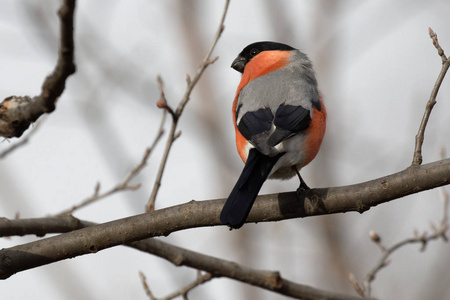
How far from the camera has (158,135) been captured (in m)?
3.49

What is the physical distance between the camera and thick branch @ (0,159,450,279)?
2307 millimetres

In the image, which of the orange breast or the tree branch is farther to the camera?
the orange breast

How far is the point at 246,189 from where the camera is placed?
2529mm

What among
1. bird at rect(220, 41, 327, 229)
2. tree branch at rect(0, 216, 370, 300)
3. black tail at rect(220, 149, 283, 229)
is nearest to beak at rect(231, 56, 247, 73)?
bird at rect(220, 41, 327, 229)

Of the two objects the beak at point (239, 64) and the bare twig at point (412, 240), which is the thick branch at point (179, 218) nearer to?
the bare twig at point (412, 240)

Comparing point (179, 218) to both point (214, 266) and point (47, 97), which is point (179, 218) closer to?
point (214, 266)

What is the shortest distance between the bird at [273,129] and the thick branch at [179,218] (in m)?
0.13

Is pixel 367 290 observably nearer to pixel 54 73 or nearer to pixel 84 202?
pixel 84 202

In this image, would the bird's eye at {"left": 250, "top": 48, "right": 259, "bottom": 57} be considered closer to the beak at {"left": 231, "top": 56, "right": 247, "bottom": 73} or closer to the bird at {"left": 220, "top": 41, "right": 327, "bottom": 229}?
the beak at {"left": 231, "top": 56, "right": 247, "bottom": 73}

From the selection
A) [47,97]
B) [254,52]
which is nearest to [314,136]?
[254,52]

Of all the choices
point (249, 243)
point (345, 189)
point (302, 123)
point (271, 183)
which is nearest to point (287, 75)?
point (302, 123)

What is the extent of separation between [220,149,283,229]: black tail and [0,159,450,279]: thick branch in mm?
82

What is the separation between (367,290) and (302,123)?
968 mm

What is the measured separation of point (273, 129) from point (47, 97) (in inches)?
54.0
